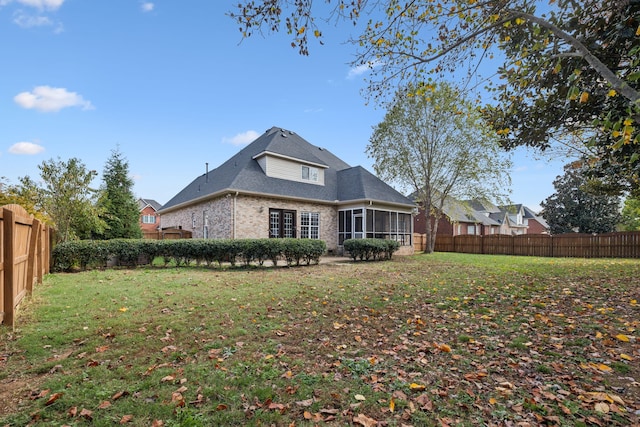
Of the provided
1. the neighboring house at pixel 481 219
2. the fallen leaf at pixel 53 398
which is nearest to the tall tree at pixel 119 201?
the fallen leaf at pixel 53 398

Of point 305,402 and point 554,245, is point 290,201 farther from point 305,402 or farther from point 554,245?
point 554,245

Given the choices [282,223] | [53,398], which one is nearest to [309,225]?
[282,223]

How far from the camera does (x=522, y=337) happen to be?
425 centimetres

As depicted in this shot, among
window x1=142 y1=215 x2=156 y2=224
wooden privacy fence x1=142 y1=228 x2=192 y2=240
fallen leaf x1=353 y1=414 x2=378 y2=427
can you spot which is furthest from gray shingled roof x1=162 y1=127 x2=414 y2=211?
window x1=142 y1=215 x2=156 y2=224

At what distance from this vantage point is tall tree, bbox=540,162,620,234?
86.7 feet

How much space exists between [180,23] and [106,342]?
909cm

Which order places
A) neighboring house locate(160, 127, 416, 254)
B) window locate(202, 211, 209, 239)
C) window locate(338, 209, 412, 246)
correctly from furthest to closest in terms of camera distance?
window locate(338, 209, 412, 246) < window locate(202, 211, 209, 239) < neighboring house locate(160, 127, 416, 254)

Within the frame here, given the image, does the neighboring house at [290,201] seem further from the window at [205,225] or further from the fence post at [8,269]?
the fence post at [8,269]

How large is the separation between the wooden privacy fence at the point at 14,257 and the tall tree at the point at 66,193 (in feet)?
20.4

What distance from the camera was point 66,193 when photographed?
37.8 ft

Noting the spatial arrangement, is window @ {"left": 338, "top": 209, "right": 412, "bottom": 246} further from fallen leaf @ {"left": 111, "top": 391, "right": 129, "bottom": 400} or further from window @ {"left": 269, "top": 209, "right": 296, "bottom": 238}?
fallen leaf @ {"left": 111, "top": 391, "right": 129, "bottom": 400}

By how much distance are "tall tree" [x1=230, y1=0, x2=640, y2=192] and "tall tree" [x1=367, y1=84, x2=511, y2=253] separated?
40.8 feet

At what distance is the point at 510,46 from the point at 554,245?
19.6 m

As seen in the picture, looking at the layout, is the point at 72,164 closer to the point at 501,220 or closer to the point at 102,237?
the point at 102,237
